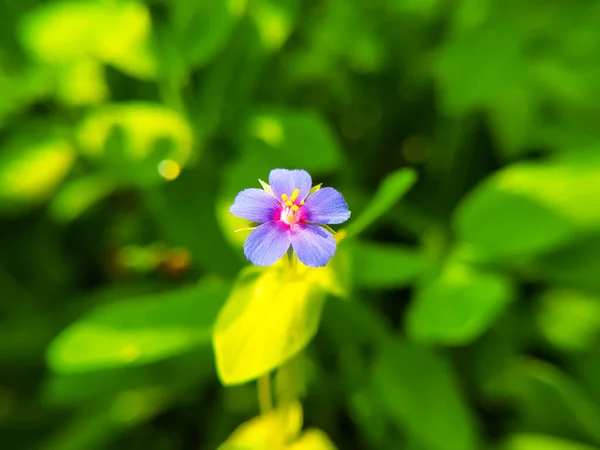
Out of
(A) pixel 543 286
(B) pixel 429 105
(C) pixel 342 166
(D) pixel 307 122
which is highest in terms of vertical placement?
(B) pixel 429 105

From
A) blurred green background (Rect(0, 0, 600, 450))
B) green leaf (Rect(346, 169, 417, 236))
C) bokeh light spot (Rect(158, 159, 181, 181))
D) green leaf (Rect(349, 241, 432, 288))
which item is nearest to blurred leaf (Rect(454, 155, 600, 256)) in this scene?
blurred green background (Rect(0, 0, 600, 450))

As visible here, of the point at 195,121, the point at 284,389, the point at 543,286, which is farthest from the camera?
the point at 543,286

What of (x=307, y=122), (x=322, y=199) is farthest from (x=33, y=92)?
(x=322, y=199)

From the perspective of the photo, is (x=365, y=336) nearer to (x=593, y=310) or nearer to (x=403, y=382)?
(x=403, y=382)

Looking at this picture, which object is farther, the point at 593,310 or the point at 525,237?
the point at 593,310

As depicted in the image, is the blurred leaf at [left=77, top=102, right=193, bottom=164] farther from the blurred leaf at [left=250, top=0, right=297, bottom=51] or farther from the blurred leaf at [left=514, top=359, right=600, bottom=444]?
the blurred leaf at [left=514, top=359, right=600, bottom=444]

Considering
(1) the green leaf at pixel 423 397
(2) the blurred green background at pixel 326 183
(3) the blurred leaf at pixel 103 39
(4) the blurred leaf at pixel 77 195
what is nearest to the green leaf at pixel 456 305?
(2) the blurred green background at pixel 326 183

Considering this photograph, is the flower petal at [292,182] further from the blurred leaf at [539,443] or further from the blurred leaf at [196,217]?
the blurred leaf at [539,443]

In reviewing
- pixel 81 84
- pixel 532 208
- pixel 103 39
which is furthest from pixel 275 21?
pixel 532 208
